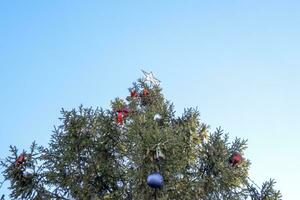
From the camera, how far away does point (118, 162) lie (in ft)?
42.5

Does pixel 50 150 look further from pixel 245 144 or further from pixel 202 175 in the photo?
pixel 245 144

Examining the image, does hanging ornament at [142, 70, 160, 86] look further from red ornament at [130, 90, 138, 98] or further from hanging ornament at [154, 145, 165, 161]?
→ hanging ornament at [154, 145, 165, 161]

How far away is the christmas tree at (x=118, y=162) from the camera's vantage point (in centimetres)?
1170

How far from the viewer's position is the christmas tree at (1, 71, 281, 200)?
1170 centimetres

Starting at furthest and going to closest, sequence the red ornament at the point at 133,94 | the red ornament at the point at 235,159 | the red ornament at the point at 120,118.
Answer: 1. the red ornament at the point at 133,94
2. the red ornament at the point at 120,118
3. the red ornament at the point at 235,159

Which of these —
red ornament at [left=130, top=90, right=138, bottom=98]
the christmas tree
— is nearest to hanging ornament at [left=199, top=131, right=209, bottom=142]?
the christmas tree

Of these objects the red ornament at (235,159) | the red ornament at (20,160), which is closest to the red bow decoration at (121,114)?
the red ornament at (20,160)

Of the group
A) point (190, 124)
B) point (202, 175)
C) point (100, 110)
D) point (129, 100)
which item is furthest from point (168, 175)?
point (129, 100)

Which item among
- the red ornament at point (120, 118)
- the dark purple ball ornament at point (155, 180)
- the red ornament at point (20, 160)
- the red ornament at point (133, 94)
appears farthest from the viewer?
the red ornament at point (133, 94)

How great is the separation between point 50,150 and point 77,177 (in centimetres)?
123

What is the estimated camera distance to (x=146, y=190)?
1077 cm

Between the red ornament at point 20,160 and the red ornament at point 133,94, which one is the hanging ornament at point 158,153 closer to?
the red ornament at point 20,160

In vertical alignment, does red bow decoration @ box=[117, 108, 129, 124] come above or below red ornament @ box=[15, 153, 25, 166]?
above

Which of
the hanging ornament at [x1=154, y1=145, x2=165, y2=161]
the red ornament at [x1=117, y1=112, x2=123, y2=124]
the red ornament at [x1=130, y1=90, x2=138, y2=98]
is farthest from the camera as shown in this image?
the red ornament at [x1=130, y1=90, x2=138, y2=98]
